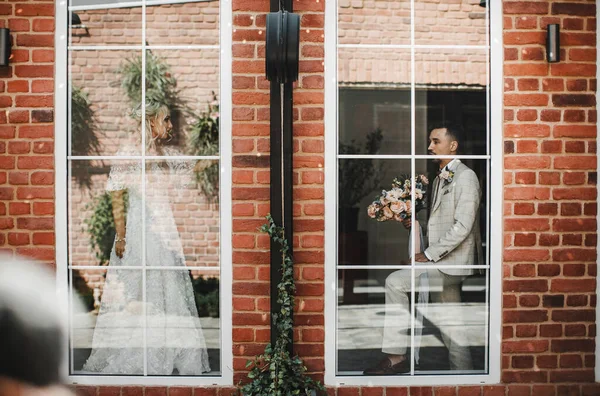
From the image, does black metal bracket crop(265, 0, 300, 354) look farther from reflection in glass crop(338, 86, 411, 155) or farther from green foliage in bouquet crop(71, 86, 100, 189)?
green foliage in bouquet crop(71, 86, 100, 189)

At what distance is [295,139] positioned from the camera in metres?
3.75

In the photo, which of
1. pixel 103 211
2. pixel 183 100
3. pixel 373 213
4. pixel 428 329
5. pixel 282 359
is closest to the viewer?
pixel 282 359

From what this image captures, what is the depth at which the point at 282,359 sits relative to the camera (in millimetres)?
3598

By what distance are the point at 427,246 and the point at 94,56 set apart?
2.65m

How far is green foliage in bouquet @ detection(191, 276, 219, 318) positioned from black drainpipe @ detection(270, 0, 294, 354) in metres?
0.87

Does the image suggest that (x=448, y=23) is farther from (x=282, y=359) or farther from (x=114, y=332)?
(x=114, y=332)

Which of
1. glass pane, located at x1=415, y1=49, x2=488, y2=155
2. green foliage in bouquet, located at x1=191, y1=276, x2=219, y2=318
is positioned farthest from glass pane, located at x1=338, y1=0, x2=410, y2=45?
green foliage in bouquet, located at x1=191, y1=276, x2=219, y2=318

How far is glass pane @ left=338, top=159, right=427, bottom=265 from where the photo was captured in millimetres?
4070

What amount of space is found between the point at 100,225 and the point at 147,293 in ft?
7.57

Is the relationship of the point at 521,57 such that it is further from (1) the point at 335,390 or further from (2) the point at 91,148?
(2) the point at 91,148

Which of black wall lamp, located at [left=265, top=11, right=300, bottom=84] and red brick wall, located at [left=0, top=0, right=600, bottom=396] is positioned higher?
black wall lamp, located at [left=265, top=11, right=300, bottom=84]

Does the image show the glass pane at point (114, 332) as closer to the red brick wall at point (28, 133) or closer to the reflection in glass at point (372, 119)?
the red brick wall at point (28, 133)

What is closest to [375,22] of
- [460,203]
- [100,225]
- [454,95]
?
[454,95]

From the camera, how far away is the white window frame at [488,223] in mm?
3764
